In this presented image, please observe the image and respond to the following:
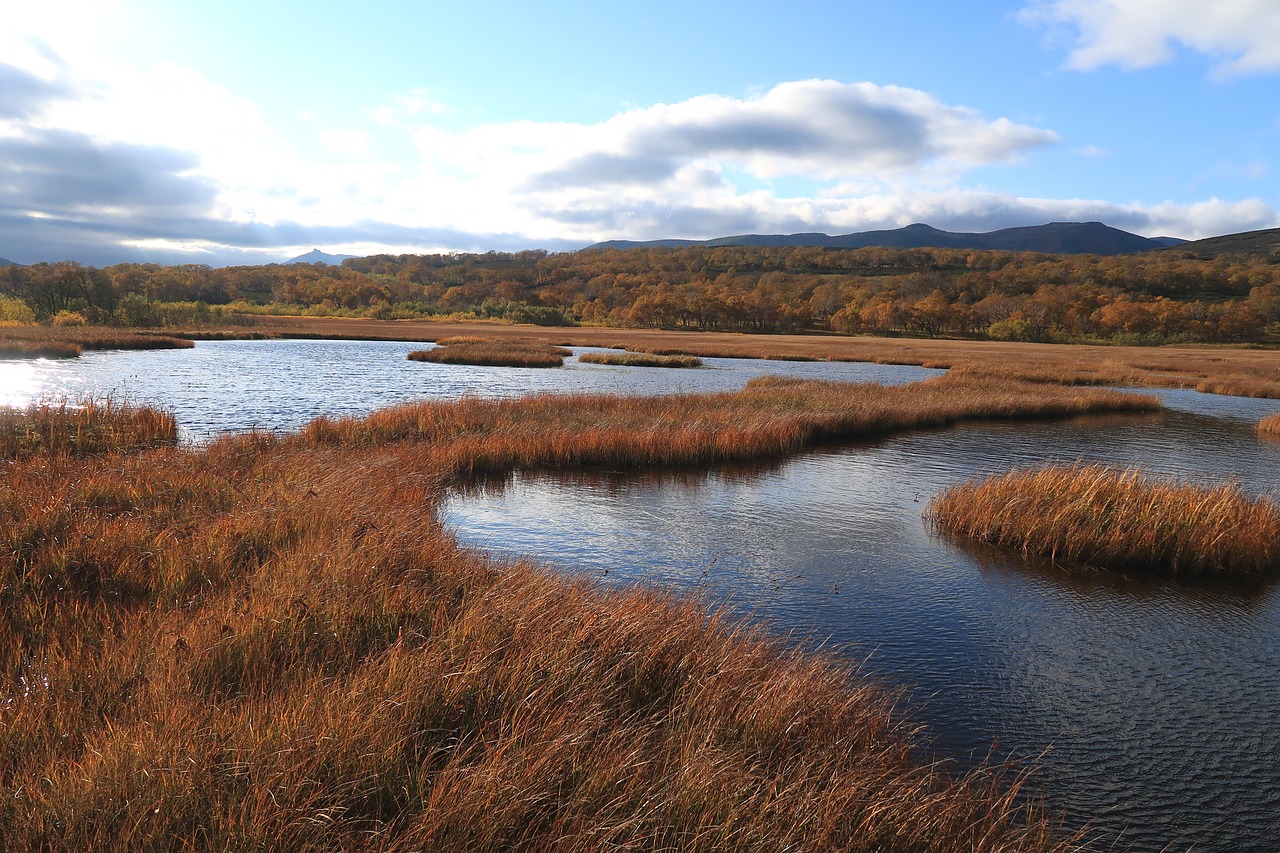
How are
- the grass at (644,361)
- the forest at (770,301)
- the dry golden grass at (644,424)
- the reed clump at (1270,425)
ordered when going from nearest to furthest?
the dry golden grass at (644,424)
the reed clump at (1270,425)
the grass at (644,361)
the forest at (770,301)

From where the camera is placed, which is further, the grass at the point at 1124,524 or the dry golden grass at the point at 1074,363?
the dry golden grass at the point at 1074,363

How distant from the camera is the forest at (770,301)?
76562 millimetres

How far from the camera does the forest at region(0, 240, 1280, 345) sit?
251 ft

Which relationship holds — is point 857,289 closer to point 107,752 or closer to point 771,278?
point 771,278

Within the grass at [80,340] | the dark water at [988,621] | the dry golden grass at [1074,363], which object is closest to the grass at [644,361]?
the dry golden grass at [1074,363]

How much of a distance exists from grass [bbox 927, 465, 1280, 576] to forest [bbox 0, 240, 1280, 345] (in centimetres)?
A: 7740

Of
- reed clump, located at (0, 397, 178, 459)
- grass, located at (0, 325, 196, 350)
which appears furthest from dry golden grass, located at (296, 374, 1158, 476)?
grass, located at (0, 325, 196, 350)

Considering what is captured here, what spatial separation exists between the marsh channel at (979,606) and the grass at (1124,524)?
0.63 m

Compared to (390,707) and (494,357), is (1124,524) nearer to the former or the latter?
(390,707)

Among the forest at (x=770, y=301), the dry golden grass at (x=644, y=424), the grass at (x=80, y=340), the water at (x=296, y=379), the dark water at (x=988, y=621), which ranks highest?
the forest at (x=770, y=301)

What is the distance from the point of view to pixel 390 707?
15.7 feet

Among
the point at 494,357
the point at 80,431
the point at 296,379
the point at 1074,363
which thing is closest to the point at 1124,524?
the point at 80,431

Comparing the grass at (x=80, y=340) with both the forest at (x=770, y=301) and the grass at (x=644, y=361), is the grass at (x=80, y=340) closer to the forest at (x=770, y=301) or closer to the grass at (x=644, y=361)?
the forest at (x=770, y=301)

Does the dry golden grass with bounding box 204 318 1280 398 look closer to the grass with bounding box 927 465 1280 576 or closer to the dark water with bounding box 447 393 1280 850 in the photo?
the dark water with bounding box 447 393 1280 850
